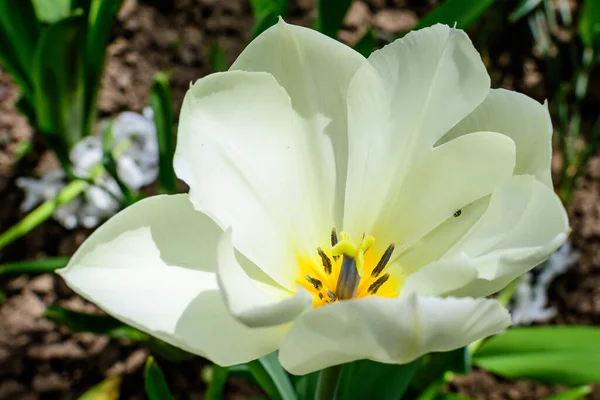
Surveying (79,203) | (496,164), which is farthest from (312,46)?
(79,203)

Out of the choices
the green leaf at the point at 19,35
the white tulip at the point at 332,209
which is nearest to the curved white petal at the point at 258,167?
the white tulip at the point at 332,209

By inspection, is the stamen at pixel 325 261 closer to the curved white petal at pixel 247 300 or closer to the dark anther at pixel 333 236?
the dark anther at pixel 333 236

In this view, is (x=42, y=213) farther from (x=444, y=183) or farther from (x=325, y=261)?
(x=444, y=183)

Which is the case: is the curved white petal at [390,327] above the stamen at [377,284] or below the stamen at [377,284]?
above

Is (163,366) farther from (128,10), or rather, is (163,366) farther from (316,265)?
(128,10)

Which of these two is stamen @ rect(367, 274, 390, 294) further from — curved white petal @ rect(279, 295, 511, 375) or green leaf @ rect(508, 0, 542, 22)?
green leaf @ rect(508, 0, 542, 22)
